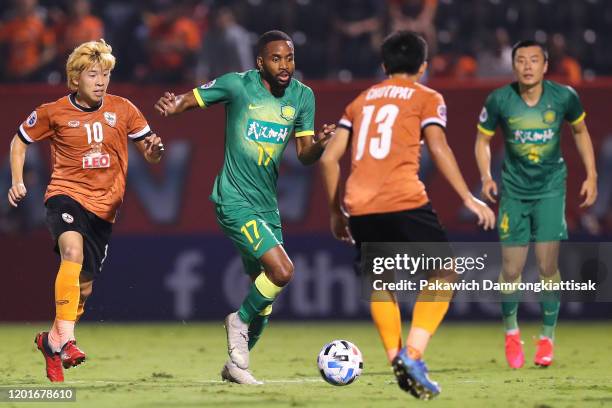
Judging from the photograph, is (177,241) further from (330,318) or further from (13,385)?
(13,385)

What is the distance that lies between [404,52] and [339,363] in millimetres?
2093

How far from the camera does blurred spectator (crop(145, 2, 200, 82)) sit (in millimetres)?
15359

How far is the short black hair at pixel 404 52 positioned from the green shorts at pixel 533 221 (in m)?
2.96

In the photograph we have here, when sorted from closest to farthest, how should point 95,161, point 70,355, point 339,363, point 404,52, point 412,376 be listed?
point 412,376, point 404,52, point 339,363, point 70,355, point 95,161

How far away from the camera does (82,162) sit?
9297 mm

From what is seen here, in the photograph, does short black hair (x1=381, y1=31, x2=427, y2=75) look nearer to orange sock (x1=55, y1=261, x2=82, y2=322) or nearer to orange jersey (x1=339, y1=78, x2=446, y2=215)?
orange jersey (x1=339, y1=78, x2=446, y2=215)

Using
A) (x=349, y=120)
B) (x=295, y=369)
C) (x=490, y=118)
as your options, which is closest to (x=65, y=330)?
(x=295, y=369)

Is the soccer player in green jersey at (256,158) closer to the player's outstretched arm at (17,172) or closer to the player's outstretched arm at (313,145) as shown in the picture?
the player's outstretched arm at (313,145)

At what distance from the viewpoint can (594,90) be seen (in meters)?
14.5

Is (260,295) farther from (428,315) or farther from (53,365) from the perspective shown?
(428,315)

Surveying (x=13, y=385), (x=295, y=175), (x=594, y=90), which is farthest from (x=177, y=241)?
(x=13, y=385)

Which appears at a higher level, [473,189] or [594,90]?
[594,90]

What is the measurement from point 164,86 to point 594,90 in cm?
471

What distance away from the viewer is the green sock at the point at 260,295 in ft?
29.5
